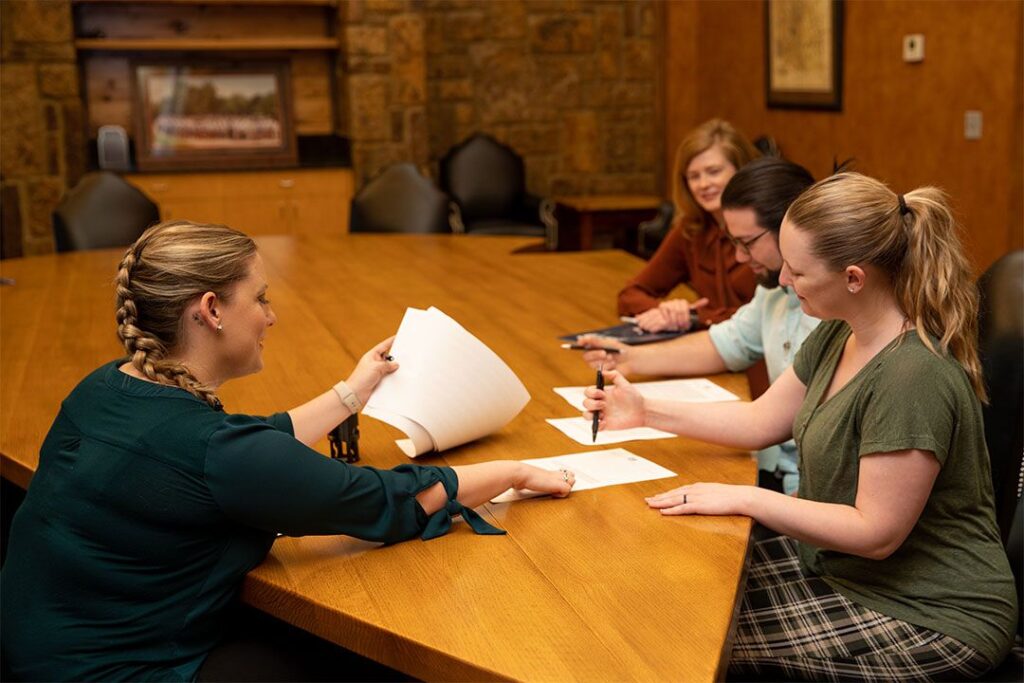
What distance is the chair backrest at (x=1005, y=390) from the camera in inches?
72.6

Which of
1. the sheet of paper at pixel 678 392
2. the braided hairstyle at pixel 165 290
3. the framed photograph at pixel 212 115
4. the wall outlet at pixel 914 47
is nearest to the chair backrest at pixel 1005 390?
the sheet of paper at pixel 678 392

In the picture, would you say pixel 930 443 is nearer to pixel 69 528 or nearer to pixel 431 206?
pixel 69 528

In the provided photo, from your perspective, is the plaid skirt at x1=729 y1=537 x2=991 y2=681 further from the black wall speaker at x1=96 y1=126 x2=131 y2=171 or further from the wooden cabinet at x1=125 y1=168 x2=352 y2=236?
the black wall speaker at x1=96 y1=126 x2=131 y2=171

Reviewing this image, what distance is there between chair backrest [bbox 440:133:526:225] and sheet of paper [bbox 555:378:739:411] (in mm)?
4435

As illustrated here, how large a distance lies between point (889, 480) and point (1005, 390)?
0.43 meters

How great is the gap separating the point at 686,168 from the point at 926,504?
159cm

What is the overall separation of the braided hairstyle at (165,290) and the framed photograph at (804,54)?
15.3ft

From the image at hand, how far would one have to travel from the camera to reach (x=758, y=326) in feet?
7.99

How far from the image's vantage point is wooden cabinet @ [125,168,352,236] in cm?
634

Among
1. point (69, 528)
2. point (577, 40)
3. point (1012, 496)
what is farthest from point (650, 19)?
point (69, 528)

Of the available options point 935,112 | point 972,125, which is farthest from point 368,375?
point 935,112

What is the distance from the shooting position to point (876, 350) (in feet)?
5.59

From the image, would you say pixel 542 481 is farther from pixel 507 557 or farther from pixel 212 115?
pixel 212 115

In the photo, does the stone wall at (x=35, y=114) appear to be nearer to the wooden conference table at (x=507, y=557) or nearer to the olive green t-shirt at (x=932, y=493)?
the wooden conference table at (x=507, y=557)
